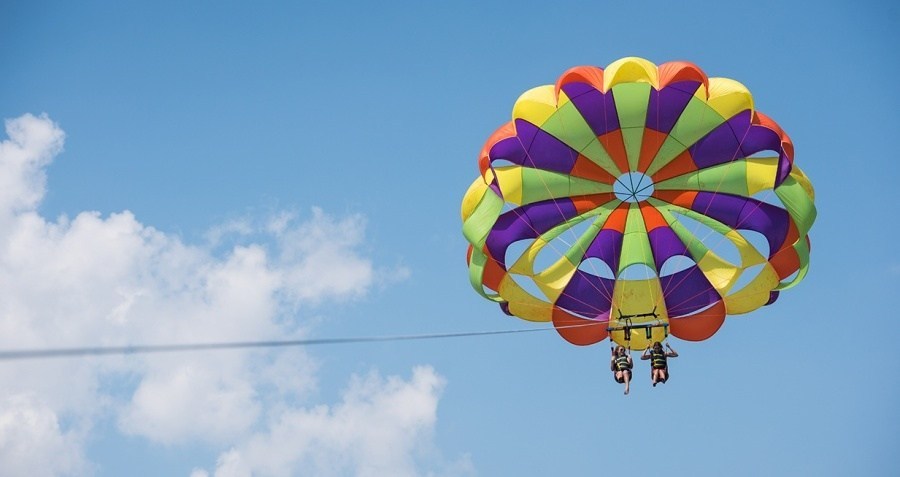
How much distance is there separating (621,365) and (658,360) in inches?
18.2

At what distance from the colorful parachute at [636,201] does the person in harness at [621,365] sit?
1.99ft

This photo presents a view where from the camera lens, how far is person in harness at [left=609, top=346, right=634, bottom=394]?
13555mm

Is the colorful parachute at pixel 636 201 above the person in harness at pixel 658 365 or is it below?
above

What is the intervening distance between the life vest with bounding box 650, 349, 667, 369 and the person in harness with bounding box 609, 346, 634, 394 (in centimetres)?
28

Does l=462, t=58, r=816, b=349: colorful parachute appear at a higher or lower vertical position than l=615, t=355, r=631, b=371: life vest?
higher

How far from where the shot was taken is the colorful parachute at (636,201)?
13.4 m

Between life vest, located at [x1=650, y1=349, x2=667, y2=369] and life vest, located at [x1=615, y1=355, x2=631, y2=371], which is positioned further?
life vest, located at [x1=615, y1=355, x2=631, y2=371]

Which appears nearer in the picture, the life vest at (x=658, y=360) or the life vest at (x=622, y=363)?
the life vest at (x=658, y=360)

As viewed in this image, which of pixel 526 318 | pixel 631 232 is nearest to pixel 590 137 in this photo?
pixel 631 232

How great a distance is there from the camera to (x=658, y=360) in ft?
44.4

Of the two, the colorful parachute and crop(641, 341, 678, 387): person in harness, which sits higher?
the colorful parachute

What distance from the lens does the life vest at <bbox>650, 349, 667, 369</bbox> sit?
13516 millimetres

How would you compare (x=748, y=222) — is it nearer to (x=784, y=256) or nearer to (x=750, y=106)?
(x=784, y=256)

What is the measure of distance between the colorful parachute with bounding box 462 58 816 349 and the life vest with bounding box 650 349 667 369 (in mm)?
592
